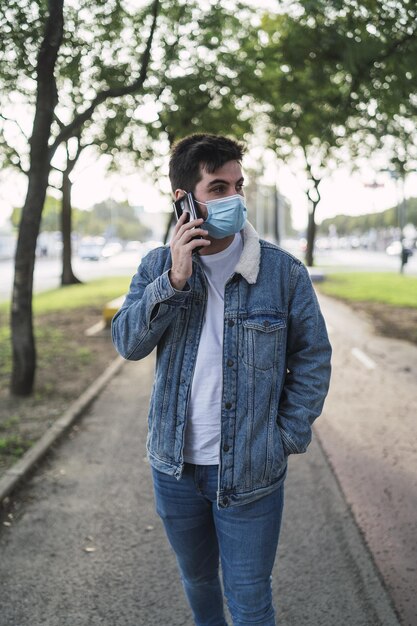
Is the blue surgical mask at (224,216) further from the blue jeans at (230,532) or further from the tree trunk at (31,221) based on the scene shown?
the tree trunk at (31,221)

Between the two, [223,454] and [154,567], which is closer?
[223,454]

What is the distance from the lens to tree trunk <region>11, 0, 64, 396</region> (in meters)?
7.14

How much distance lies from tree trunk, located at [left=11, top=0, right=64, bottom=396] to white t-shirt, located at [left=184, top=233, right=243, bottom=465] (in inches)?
221

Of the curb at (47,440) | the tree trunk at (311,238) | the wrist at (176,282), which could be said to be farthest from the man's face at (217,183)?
the tree trunk at (311,238)

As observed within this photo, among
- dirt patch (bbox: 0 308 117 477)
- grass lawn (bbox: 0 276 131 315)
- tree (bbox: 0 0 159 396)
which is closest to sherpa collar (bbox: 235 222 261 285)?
dirt patch (bbox: 0 308 117 477)

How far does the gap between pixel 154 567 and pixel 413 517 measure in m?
1.78

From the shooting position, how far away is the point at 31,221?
7484 mm

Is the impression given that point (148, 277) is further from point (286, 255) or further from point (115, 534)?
point (115, 534)

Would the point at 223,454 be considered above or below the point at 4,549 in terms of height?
above

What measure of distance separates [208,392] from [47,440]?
4.28 meters

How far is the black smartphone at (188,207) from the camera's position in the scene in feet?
6.95

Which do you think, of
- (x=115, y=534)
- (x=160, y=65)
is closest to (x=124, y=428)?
(x=115, y=534)

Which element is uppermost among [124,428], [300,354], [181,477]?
[300,354]

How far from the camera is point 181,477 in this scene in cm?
227
